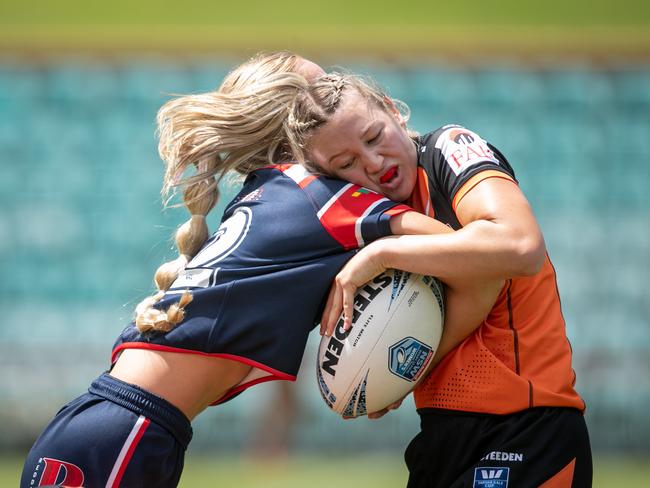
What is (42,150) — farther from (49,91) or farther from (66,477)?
(66,477)

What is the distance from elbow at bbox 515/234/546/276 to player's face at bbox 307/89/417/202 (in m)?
0.49

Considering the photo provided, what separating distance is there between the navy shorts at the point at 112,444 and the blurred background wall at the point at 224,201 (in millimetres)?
5758

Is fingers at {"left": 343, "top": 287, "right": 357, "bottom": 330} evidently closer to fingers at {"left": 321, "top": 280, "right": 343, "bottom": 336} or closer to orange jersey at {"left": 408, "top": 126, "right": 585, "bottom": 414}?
fingers at {"left": 321, "top": 280, "right": 343, "bottom": 336}

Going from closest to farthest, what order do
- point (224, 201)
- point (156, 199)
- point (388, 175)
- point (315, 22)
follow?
1. point (388, 175)
2. point (224, 201)
3. point (156, 199)
4. point (315, 22)

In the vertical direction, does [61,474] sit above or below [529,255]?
below

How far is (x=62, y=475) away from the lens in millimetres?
2482

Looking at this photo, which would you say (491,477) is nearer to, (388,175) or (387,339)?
(387,339)

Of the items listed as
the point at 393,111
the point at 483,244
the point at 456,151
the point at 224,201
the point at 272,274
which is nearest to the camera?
the point at 483,244

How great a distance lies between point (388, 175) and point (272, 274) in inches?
19.4

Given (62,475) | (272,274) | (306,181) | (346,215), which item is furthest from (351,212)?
(62,475)

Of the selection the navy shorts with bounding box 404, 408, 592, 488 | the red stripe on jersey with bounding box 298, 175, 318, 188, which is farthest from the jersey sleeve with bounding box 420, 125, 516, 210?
the navy shorts with bounding box 404, 408, 592, 488

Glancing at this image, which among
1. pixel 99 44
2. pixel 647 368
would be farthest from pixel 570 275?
pixel 99 44

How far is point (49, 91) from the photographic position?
961 cm

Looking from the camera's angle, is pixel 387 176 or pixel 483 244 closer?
pixel 483 244
